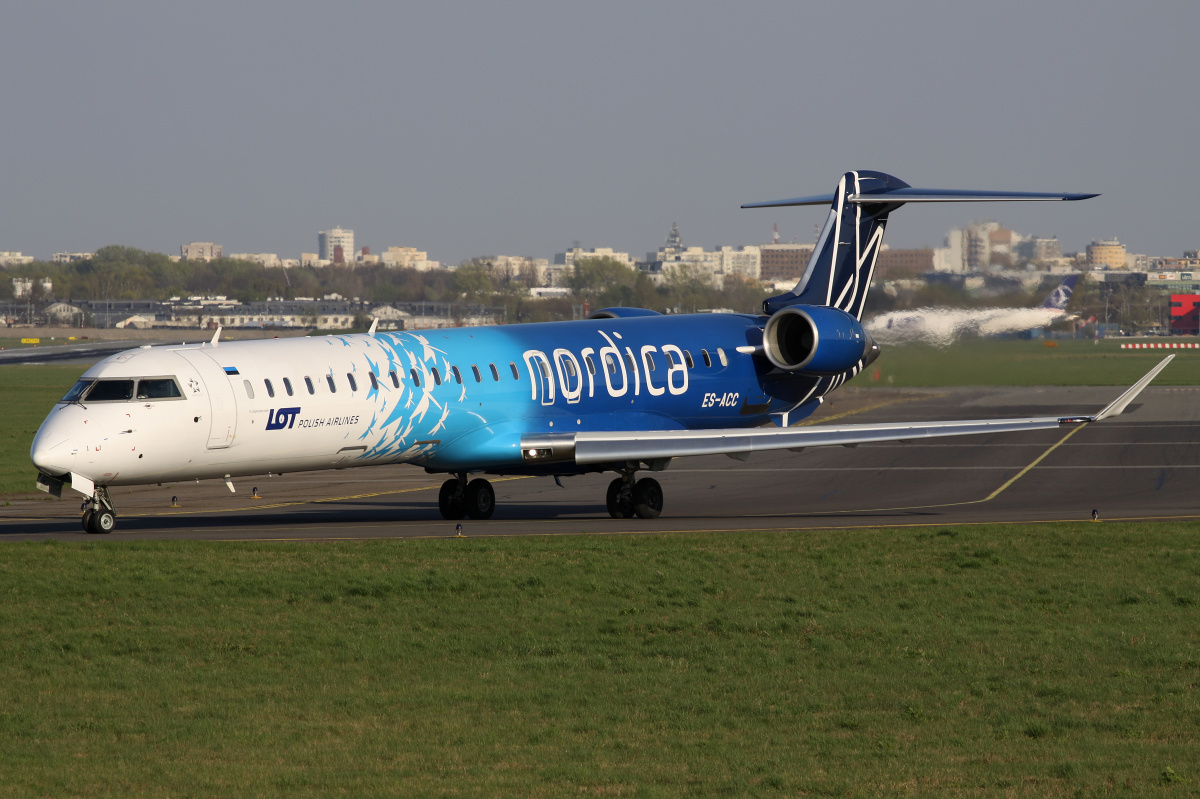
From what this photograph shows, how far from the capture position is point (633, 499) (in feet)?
90.3

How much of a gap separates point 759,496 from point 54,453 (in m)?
15.8

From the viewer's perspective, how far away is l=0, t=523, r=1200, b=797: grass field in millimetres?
10266

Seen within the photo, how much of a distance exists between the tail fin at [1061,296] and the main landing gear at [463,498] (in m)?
24.2

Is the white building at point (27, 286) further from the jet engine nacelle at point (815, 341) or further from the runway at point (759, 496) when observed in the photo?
the jet engine nacelle at point (815, 341)

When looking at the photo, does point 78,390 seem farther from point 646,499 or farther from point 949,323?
point 949,323

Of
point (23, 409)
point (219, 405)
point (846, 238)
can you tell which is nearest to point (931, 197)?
point (846, 238)

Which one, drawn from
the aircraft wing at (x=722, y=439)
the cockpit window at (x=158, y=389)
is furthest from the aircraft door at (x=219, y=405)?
the aircraft wing at (x=722, y=439)

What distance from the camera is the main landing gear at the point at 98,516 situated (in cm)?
2319

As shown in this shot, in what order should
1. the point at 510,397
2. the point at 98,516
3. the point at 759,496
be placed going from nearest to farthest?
the point at 98,516
the point at 510,397
the point at 759,496

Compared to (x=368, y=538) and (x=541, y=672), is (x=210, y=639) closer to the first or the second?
(x=541, y=672)

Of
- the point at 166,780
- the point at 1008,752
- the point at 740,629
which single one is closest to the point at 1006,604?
the point at 740,629

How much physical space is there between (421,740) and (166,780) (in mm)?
2032

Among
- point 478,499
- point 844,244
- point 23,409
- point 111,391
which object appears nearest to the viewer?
point 111,391

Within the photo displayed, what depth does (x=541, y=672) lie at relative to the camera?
1355 centimetres
